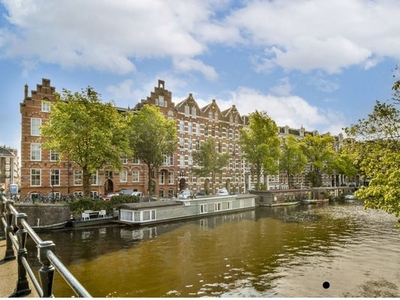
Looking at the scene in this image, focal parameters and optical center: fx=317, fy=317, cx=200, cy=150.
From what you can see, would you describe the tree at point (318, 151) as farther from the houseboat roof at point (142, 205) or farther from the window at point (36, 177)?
the window at point (36, 177)

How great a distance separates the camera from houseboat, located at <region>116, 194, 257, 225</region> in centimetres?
3566

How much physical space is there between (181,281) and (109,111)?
25.4 m

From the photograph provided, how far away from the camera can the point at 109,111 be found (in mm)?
Answer: 38250

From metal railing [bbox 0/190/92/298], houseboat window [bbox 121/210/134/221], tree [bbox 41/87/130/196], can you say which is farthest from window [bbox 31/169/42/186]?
metal railing [bbox 0/190/92/298]

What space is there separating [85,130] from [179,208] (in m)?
15.0

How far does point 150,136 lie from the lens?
146ft

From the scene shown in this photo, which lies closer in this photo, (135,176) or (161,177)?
(135,176)

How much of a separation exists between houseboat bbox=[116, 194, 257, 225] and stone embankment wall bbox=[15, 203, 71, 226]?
6289 mm

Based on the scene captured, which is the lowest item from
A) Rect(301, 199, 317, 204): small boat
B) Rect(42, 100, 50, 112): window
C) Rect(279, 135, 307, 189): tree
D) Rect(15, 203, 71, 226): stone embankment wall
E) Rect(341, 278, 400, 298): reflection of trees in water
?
Rect(301, 199, 317, 204): small boat

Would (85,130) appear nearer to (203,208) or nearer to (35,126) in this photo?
(35,126)

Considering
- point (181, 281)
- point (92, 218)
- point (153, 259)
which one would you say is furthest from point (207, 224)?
point (181, 281)

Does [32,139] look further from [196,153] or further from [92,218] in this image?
[196,153]

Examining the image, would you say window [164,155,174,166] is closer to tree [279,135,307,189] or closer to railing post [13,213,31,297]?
tree [279,135,307,189]

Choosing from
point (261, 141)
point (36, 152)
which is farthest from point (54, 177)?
point (261, 141)
